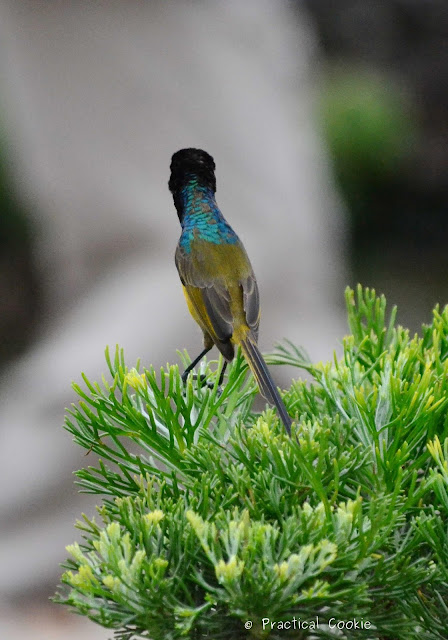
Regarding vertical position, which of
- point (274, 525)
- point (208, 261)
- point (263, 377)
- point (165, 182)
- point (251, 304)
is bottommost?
point (274, 525)

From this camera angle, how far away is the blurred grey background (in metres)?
3.05

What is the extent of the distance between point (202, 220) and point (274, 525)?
85cm

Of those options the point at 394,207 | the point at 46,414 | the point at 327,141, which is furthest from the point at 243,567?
the point at 394,207

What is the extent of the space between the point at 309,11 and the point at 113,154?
2774 millimetres

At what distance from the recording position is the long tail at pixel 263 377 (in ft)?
2.48

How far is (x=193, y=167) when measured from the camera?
4.32ft

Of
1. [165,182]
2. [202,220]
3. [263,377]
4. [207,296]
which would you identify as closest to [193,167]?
[202,220]

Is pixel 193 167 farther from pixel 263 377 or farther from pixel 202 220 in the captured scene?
pixel 263 377

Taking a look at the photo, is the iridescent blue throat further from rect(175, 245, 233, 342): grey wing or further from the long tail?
the long tail

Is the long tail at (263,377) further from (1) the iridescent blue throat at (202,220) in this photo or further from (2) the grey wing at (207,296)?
(1) the iridescent blue throat at (202,220)

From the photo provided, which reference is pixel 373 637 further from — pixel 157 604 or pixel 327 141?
pixel 327 141

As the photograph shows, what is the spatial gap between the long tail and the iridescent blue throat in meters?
0.26

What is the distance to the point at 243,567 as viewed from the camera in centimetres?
53

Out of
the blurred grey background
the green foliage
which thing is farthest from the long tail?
the blurred grey background
